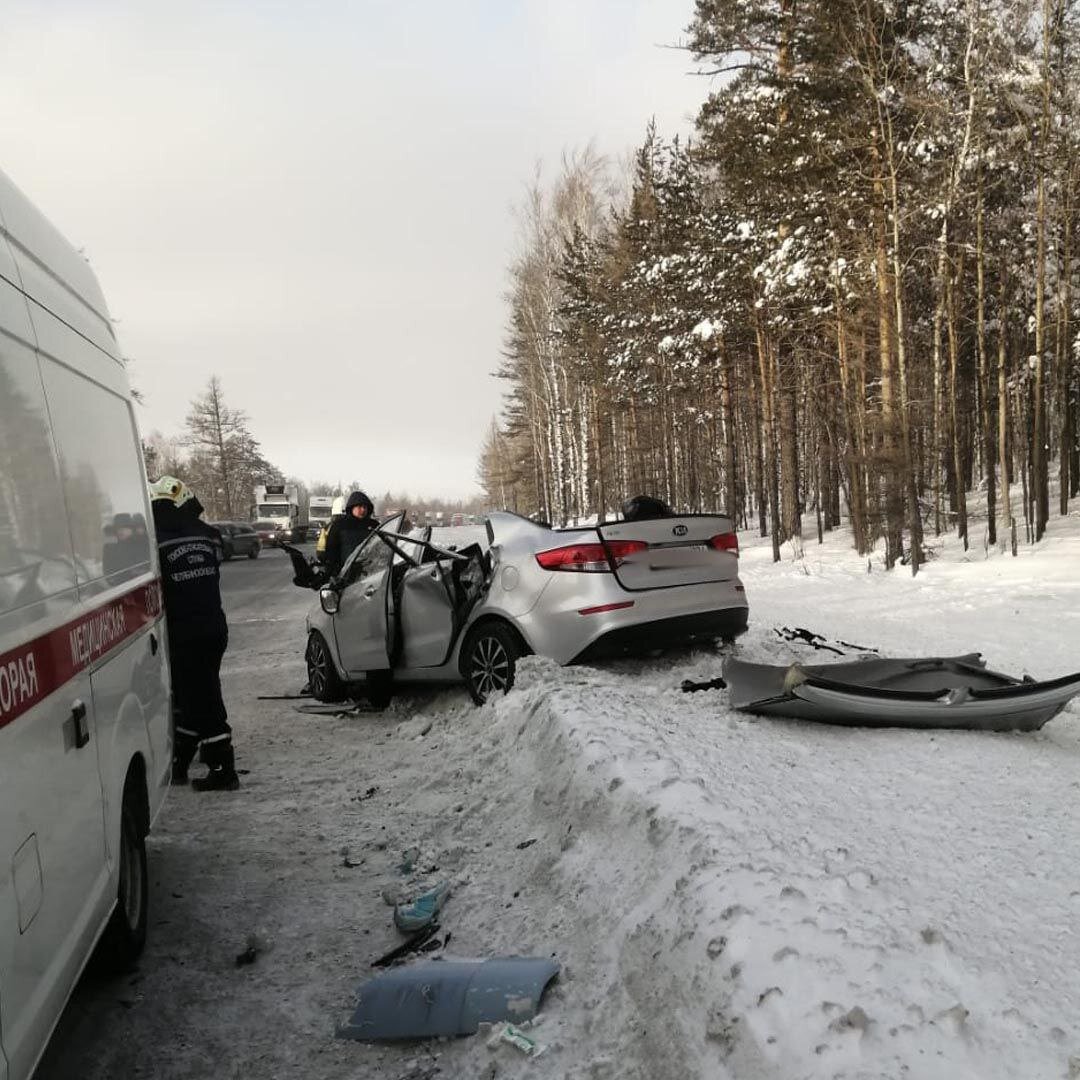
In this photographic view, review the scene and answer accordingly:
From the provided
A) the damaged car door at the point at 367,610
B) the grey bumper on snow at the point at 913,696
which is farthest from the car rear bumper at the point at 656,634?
the damaged car door at the point at 367,610

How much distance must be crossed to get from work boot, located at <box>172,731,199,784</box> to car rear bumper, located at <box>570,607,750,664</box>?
2.61 m

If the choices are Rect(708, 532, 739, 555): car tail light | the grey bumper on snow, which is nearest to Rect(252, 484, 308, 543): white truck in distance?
Rect(708, 532, 739, 555): car tail light

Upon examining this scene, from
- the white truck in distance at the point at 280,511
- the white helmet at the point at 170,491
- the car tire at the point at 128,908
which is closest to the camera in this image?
the car tire at the point at 128,908

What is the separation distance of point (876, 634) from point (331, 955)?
7.41 m

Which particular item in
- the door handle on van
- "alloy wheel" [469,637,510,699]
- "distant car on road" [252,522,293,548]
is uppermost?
the door handle on van

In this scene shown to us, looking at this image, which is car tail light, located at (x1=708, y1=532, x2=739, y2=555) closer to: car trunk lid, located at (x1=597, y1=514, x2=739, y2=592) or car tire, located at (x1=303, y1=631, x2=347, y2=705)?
car trunk lid, located at (x1=597, y1=514, x2=739, y2=592)

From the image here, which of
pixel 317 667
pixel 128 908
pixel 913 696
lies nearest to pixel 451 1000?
pixel 128 908

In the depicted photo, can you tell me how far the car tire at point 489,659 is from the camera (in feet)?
21.0

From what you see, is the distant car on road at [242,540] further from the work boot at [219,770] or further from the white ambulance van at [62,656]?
the white ambulance van at [62,656]

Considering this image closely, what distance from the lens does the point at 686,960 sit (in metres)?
2.54

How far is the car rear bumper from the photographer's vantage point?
6035 millimetres

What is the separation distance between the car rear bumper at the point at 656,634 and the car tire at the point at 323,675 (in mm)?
3126

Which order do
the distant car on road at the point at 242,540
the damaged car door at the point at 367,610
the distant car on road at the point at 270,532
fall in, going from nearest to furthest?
the damaged car door at the point at 367,610 < the distant car on road at the point at 242,540 < the distant car on road at the point at 270,532

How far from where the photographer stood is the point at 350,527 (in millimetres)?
9617
